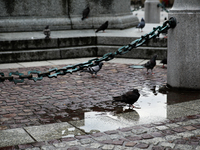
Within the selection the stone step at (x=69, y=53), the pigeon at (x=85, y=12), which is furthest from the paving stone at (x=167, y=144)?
the pigeon at (x=85, y=12)

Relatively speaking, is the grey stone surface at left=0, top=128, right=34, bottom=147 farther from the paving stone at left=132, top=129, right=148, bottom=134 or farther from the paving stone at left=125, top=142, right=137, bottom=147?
the paving stone at left=132, top=129, right=148, bottom=134

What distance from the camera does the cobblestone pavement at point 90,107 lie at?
407 centimetres

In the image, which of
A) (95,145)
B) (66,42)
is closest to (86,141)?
(95,145)

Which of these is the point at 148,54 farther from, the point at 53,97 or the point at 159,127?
the point at 159,127

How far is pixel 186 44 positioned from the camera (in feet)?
21.5

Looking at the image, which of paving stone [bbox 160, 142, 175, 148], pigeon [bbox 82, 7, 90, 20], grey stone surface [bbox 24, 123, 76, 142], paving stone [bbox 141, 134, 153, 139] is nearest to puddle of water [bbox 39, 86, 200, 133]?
grey stone surface [bbox 24, 123, 76, 142]

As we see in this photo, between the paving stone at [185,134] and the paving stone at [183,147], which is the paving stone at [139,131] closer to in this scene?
the paving stone at [185,134]

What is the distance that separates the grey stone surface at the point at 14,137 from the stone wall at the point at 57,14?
7984 millimetres

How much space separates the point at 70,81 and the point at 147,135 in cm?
367

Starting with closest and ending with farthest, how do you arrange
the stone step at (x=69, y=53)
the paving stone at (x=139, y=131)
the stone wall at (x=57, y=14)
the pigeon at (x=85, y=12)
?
the paving stone at (x=139, y=131), the stone step at (x=69, y=53), the stone wall at (x=57, y=14), the pigeon at (x=85, y=12)

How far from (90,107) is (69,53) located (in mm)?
4968

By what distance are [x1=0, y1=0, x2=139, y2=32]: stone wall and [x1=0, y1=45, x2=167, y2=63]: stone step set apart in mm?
2235

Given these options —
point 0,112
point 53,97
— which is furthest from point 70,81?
point 0,112

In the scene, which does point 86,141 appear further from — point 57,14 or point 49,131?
point 57,14
